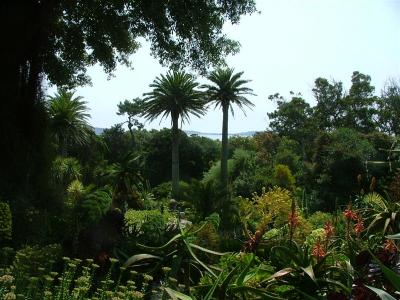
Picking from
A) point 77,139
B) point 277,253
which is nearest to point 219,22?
→ point 277,253

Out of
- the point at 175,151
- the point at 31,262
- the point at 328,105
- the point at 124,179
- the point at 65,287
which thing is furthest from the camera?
the point at 328,105

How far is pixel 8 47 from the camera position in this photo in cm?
889

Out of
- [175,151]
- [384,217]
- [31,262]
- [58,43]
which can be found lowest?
[31,262]

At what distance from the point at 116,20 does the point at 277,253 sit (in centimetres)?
767

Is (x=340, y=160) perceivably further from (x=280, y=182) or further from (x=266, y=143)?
(x=266, y=143)

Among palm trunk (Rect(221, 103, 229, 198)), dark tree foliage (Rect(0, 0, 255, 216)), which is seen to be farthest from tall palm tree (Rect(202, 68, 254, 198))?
dark tree foliage (Rect(0, 0, 255, 216))

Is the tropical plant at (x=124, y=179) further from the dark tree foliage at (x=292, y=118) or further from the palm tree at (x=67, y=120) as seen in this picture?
the dark tree foliage at (x=292, y=118)

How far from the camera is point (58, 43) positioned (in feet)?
35.4

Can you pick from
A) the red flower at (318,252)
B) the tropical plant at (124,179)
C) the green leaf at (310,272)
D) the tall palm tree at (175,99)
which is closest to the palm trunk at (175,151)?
the tall palm tree at (175,99)

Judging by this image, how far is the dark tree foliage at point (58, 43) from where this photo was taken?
901 cm

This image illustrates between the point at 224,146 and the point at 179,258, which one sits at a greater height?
the point at 224,146

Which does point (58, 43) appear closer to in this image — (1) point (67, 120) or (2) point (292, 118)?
(1) point (67, 120)

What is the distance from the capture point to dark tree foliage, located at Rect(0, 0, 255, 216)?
901 centimetres

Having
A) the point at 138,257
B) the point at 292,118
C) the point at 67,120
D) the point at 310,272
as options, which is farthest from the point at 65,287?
the point at 292,118
